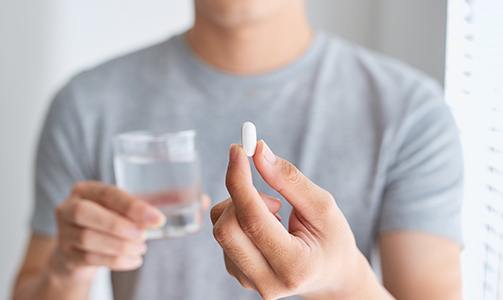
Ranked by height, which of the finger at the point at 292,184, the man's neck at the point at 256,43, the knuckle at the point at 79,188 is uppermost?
the finger at the point at 292,184

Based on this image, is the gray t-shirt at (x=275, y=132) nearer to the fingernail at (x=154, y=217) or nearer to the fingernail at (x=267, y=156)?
the fingernail at (x=154, y=217)

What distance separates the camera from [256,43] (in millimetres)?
708

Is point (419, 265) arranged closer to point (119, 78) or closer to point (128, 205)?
point (128, 205)

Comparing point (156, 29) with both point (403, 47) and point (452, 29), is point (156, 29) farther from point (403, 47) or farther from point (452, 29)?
point (452, 29)

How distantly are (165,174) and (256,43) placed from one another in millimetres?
184

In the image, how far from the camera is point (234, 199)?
1.12 ft

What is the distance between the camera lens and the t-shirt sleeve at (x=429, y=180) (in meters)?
0.62

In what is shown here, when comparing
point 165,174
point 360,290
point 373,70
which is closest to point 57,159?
point 165,174

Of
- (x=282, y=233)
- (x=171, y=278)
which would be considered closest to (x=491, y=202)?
(x=282, y=233)

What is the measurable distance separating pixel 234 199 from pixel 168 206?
10.7 inches

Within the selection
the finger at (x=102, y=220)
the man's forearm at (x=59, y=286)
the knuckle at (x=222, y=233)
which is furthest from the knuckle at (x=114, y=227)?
the knuckle at (x=222, y=233)

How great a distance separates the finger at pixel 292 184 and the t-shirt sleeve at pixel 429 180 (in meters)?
0.29

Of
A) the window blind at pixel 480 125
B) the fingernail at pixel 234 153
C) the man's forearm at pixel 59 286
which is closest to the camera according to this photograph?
the fingernail at pixel 234 153

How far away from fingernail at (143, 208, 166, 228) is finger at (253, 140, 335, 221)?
0.71ft
